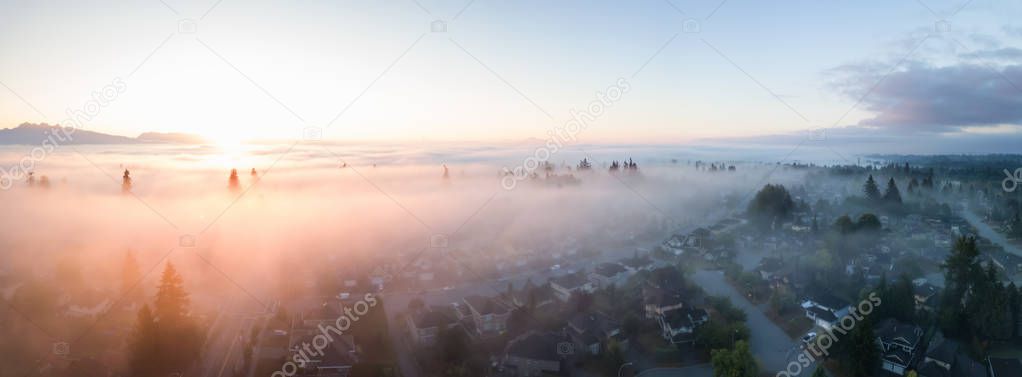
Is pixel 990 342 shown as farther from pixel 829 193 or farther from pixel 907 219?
pixel 829 193

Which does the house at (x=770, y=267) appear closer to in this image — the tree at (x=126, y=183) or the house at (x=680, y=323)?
the house at (x=680, y=323)

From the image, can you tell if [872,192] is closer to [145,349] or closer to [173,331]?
[173,331]

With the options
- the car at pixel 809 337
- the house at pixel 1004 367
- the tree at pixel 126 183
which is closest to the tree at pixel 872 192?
the car at pixel 809 337

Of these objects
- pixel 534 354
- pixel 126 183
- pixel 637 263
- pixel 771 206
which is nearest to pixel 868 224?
pixel 771 206

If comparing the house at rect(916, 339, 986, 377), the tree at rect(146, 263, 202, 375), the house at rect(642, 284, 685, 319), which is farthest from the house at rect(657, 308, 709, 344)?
the tree at rect(146, 263, 202, 375)

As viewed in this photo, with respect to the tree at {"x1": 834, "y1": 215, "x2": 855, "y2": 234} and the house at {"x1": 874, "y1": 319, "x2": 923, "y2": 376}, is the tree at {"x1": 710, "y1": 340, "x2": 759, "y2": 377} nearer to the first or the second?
the house at {"x1": 874, "y1": 319, "x2": 923, "y2": 376}

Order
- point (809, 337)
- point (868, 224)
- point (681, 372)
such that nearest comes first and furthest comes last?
point (681, 372), point (809, 337), point (868, 224)
